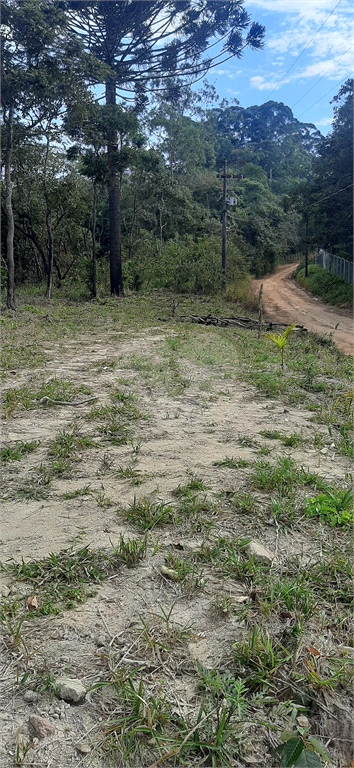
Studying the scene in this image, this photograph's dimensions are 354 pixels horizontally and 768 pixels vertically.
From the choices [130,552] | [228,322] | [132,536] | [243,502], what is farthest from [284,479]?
[228,322]

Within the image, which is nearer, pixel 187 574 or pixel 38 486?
pixel 187 574

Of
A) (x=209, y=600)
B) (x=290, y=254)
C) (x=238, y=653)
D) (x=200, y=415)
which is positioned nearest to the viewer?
(x=238, y=653)

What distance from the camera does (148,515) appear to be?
2.43 metres

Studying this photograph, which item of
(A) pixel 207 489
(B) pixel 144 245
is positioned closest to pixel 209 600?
(A) pixel 207 489

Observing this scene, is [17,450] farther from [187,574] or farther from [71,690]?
[71,690]

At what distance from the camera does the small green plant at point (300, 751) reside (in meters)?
1.21

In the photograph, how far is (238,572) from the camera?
1.99 metres

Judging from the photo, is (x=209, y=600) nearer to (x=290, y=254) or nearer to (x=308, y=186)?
(x=308, y=186)

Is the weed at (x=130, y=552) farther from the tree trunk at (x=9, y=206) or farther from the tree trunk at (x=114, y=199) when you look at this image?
the tree trunk at (x=114, y=199)

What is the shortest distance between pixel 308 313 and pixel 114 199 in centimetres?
769

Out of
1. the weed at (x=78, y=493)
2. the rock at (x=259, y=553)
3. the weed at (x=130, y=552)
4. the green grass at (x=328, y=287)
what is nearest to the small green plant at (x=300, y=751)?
the rock at (x=259, y=553)

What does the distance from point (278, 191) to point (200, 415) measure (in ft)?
167

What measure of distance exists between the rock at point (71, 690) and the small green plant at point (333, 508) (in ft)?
4.42

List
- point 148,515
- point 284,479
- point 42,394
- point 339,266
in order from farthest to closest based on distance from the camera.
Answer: point 339,266 → point 42,394 → point 284,479 → point 148,515
